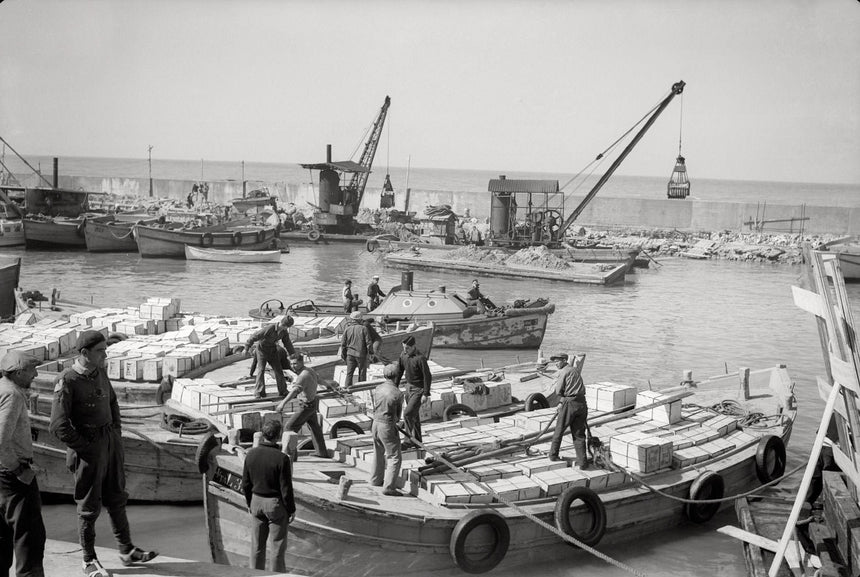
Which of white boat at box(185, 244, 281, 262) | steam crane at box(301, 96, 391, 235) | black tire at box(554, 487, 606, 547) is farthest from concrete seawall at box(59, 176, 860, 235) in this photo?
black tire at box(554, 487, 606, 547)

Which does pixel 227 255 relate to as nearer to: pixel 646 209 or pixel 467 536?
pixel 467 536

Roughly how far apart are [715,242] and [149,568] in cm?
5520

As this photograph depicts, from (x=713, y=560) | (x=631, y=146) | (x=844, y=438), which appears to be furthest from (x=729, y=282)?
(x=844, y=438)

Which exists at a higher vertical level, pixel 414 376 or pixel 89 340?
pixel 89 340

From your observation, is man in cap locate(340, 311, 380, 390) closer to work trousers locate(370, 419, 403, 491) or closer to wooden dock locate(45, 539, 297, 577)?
work trousers locate(370, 419, 403, 491)

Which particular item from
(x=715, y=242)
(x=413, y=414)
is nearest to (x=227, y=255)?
(x=715, y=242)

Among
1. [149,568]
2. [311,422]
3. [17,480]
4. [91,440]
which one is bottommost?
[149,568]

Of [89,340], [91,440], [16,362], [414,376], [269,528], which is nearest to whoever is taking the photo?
[16,362]

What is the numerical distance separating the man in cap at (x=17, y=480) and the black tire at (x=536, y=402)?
808cm

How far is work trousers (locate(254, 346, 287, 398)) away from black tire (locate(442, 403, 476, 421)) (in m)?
2.34

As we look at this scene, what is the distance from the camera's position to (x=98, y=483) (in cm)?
563

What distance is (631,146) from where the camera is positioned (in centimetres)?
4569

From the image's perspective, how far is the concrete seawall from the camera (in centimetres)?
6309

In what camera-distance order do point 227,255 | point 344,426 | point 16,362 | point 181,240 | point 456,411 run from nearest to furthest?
point 16,362 → point 344,426 → point 456,411 → point 227,255 → point 181,240
